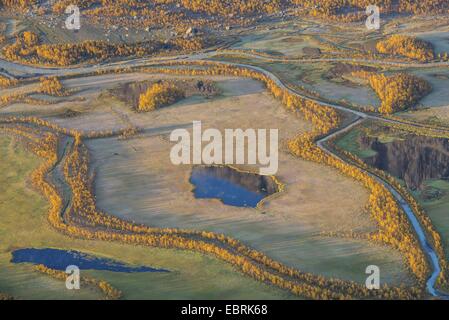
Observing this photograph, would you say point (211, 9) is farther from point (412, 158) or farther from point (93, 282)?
point (93, 282)

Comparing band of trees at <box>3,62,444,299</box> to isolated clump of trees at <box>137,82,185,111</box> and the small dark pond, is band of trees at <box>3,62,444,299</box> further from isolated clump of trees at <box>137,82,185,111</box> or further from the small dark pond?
isolated clump of trees at <box>137,82,185,111</box>

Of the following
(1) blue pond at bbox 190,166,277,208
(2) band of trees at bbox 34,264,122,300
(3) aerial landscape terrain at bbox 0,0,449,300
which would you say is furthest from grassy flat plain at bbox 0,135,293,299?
(1) blue pond at bbox 190,166,277,208

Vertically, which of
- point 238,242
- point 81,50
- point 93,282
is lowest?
point 93,282

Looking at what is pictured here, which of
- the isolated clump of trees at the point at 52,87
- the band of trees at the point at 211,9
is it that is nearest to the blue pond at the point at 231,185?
the isolated clump of trees at the point at 52,87

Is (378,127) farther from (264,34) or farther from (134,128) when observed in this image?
(264,34)

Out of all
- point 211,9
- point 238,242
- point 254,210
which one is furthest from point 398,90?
point 211,9

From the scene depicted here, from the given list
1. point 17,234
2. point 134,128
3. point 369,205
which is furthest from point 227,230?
point 134,128

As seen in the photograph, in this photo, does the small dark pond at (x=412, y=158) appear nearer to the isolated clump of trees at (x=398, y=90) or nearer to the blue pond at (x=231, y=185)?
the isolated clump of trees at (x=398, y=90)
